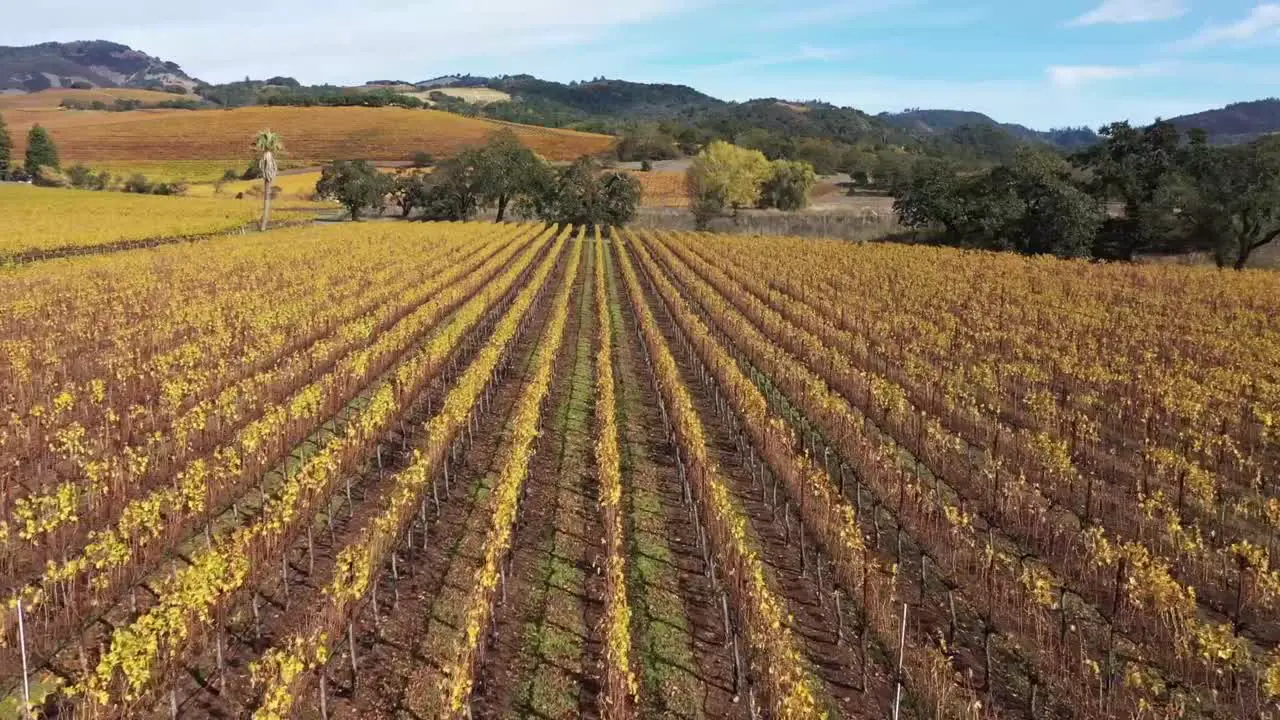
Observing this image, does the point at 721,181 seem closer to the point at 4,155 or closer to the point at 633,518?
the point at 633,518

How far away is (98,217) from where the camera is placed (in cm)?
5497

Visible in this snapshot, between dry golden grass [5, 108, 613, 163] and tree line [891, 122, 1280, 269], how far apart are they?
79.6 meters

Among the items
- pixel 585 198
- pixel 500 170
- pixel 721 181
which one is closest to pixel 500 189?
pixel 500 170

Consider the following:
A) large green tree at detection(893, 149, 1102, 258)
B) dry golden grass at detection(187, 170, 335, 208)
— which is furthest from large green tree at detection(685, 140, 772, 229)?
dry golden grass at detection(187, 170, 335, 208)

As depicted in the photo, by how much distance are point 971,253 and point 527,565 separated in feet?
139

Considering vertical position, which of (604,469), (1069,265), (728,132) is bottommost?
(604,469)

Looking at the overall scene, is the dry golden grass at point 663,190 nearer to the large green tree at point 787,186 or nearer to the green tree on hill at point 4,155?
the large green tree at point 787,186

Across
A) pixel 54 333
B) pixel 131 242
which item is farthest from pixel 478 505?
pixel 131 242

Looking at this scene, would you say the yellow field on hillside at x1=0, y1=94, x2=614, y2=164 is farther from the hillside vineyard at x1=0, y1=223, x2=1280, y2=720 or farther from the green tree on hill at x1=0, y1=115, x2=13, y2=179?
the hillside vineyard at x1=0, y1=223, x2=1280, y2=720

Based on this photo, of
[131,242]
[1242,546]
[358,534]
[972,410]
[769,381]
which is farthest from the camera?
[131,242]

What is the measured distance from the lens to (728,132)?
531ft

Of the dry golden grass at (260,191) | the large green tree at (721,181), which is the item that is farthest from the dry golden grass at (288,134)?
the large green tree at (721,181)

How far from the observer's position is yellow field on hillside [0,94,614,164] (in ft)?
375

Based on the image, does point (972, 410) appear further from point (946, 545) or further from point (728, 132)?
point (728, 132)
